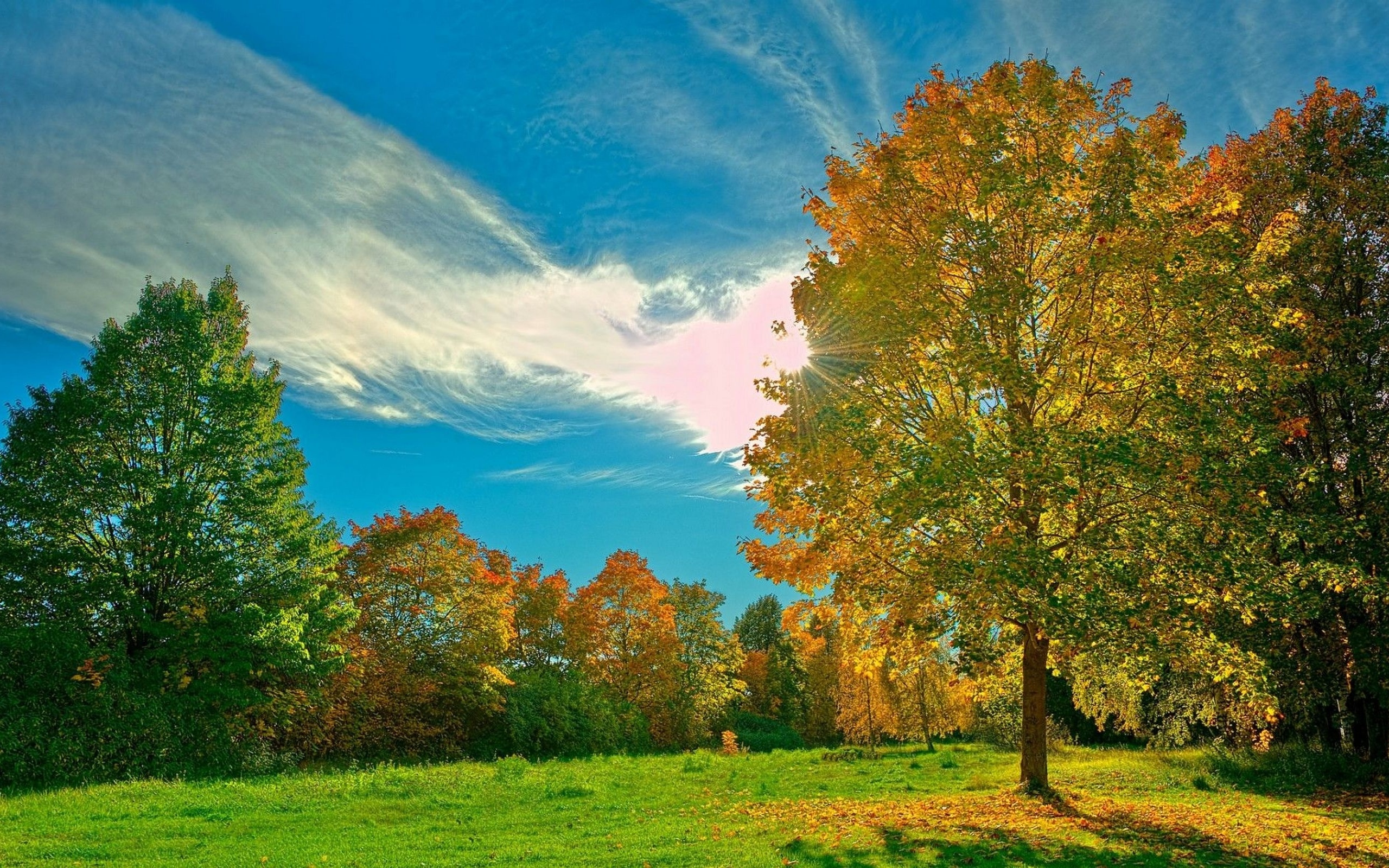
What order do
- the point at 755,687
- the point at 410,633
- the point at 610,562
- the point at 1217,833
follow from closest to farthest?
1. the point at 1217,833
2. the point at 410,633
3. the point at 610,562
4. the point at 755,687

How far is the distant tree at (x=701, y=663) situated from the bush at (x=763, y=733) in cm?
214

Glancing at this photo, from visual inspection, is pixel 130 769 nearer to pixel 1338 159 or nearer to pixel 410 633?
pixel 410 633

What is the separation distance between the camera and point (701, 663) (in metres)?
45.5

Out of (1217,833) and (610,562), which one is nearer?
(1217,833)

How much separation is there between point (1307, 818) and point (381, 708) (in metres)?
28.6

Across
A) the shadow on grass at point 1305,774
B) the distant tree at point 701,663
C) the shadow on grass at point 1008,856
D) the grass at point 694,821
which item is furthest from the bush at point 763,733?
the shadow on grass at point 1008,856

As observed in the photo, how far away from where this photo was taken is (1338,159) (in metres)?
18.8

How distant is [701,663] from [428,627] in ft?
62.5

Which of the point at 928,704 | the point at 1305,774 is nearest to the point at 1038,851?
the point at 1305,774

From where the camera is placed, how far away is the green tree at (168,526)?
20.6 metres

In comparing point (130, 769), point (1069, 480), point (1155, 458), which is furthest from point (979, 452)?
point (130, 769)

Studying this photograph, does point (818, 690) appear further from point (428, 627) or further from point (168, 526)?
point (168, 526)

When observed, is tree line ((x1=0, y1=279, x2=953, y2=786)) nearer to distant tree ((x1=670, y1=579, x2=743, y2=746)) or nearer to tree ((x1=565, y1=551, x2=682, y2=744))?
tree ((x1=565, y1=551, x2=682, y2=744))

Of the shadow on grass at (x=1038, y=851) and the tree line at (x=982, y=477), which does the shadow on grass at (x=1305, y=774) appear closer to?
the tree line at (x=982, y=477)
